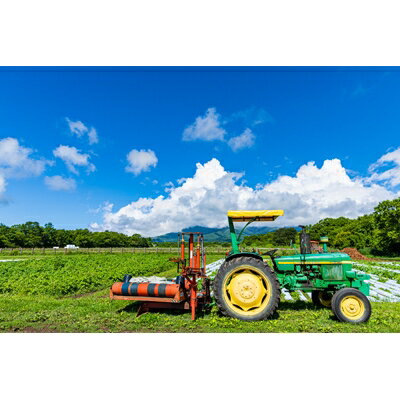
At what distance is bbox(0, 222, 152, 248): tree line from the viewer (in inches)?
2080

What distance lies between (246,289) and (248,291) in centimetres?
5

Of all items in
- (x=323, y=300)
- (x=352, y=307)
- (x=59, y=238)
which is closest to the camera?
(x=352, y=307)

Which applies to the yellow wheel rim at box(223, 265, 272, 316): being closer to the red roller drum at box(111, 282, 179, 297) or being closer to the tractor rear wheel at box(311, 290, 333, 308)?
the red roller drum at box(111, 282, 179, 297)

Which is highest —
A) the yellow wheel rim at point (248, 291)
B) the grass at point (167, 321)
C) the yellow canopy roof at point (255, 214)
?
the yellow canopy roof at point (255, 214)

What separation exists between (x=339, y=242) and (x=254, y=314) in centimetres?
4155

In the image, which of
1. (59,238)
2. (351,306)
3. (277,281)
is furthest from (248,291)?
(59,238)

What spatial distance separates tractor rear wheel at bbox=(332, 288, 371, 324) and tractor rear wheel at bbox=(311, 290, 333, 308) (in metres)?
1.02

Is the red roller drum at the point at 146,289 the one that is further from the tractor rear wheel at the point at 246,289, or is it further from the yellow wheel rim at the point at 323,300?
the yellow wheel rim at the point at 323,300

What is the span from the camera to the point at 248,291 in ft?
16.1

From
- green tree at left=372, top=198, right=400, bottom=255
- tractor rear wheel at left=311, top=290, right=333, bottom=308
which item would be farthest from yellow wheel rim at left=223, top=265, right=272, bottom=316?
green tree at left=372, top=198, right=400, bottom=255

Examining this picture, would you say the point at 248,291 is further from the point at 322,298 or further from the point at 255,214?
the point at 322,298

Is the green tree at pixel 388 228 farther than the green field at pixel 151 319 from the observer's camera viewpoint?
Yes

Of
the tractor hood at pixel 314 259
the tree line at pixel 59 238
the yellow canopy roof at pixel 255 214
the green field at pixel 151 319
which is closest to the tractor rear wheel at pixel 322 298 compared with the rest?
the green field at pixel 151 319

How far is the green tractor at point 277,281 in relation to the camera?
4695 millimetres
